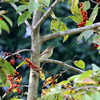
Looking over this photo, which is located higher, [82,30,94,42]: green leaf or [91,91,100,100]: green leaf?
[82,30,94,42]: green leaf

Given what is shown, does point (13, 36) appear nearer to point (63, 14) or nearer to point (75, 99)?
point (63, 14)

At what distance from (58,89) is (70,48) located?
398 centimetres

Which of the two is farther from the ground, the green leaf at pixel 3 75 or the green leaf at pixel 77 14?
the green leaf at pixel 77 14

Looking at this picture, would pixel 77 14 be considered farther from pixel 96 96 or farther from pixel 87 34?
pixel 96 96

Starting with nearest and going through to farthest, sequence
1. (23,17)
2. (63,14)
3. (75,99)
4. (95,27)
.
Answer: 1. (75,99)
2. (23,17)
3. (95,27)
4. (63,14)

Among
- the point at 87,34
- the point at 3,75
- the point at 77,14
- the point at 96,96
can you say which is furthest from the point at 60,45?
Answer: the point at 96,96

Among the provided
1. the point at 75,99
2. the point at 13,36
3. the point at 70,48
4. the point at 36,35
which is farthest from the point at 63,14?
the point at 75,99

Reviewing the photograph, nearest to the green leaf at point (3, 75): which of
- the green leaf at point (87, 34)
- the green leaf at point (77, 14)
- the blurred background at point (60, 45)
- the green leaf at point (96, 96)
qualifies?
the green leaf at point (96, 96)

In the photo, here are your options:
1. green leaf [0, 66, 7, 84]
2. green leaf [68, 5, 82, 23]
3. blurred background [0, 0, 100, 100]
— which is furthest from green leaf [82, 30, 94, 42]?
blurred background [0, 0, 100, 100]

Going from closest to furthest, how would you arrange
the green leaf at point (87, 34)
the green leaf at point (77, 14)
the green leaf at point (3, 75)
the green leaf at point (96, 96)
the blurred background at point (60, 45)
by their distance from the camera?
the green leaf at point (96, 96), the green leaf at point (3, 75), the green leaf at point (87, 34), the green leaf at point (77, 14), the blurred background at point (60, 45)

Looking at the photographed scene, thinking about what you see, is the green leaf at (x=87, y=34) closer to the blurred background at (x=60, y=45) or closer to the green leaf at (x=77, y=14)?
the green leaf at (x=77, y=14)

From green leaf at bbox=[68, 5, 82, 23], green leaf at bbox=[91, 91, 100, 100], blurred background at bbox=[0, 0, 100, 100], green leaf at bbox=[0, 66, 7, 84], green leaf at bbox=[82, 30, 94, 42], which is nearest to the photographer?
green leaf at bbox=[91, 91, 100, 100]

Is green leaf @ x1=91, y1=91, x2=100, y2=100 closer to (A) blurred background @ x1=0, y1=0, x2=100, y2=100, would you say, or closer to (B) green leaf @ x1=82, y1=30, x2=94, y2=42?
(B) green leaf @ x1=82, y1=30, x2=94, y2=42

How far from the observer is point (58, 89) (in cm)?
124
